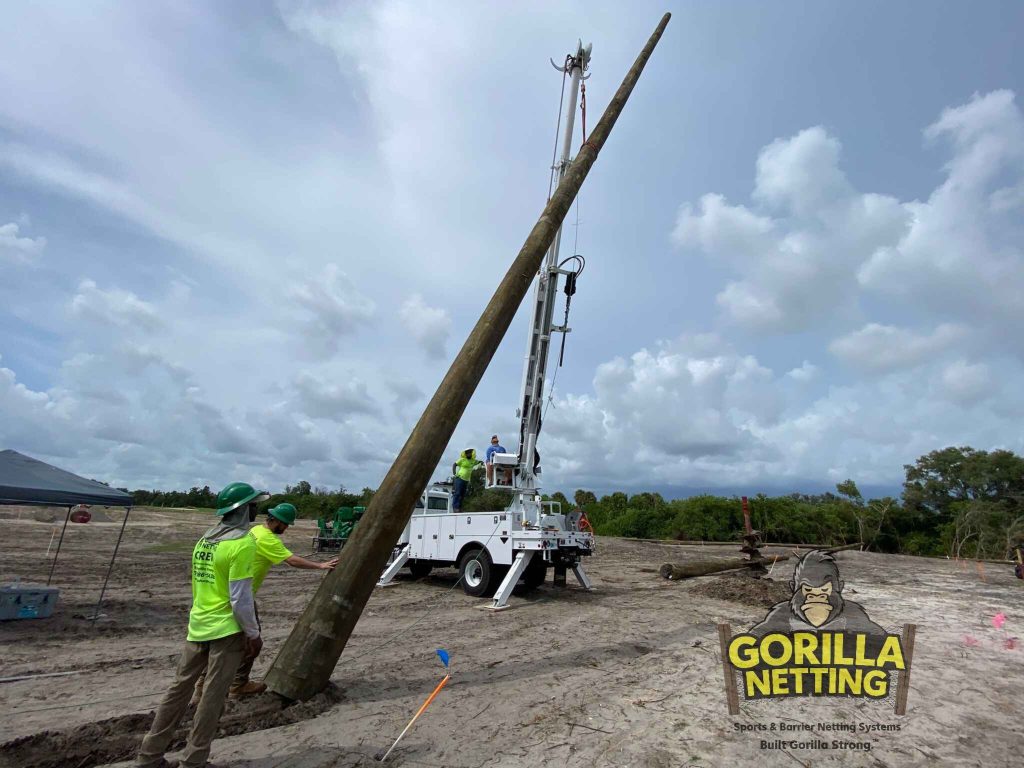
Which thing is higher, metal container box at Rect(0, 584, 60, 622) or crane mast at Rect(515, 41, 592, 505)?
crane mast at Rect(515, 41, 592, 505)

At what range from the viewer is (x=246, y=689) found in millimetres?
4668

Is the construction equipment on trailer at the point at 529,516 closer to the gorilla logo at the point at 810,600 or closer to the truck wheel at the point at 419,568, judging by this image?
the truck wheel at the point at 419,568

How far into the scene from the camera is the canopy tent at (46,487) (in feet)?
23.6

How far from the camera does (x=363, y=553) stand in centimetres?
490

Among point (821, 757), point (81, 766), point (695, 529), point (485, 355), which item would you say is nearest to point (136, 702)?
point (81, 766)

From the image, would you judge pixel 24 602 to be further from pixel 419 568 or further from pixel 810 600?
pixel 810 600

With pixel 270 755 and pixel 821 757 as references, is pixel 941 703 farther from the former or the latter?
pixel 270 755

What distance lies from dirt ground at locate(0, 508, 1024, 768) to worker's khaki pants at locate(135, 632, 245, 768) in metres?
0.49

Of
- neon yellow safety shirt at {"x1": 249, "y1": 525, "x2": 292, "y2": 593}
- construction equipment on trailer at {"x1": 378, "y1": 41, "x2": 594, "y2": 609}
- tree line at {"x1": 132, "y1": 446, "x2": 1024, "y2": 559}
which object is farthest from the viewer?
tree line at {"x1": 132, "y1": 446, "x2": 1024, "y2": 559}

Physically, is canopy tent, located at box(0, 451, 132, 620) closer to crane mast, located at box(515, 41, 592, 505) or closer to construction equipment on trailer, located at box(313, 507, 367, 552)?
crane mast, located at box(515, 41, 592, 505)

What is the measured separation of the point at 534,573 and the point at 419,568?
3680 mm

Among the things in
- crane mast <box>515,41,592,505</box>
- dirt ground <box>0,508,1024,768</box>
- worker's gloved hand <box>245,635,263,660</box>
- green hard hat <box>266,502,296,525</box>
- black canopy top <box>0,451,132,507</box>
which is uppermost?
crane mast <box>515,41,592,505</box>

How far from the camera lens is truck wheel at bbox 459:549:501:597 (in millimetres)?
10680

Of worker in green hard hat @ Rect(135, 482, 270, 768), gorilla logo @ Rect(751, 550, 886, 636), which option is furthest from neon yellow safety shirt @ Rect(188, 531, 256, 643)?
gorilla logo @ Rect(751, 550, 886, 636)
